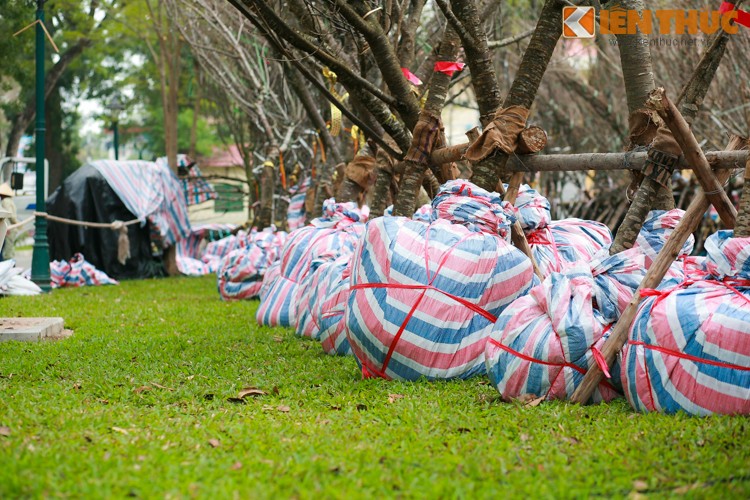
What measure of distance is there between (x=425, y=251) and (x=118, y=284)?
10.7 meters

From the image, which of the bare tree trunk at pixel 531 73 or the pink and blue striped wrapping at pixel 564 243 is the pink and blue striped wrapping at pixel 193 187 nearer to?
the pink and blue striped wrapping at pixel 564 243

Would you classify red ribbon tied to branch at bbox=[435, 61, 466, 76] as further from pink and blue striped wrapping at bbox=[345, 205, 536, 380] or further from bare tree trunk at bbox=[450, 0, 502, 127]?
pink and blue striped wrapping at bbox=[345, 205, 536, 380]

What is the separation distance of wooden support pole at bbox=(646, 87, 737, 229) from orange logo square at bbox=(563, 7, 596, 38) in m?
2.25

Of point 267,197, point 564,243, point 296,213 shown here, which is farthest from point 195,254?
point 564,243

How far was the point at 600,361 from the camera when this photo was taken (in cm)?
429

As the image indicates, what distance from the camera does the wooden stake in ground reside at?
14.1 ft

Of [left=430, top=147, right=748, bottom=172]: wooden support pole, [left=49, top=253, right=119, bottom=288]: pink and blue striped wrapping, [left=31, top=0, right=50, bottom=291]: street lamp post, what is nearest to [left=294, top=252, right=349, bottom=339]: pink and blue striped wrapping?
[left=430, top=147, right=748, bottom=172]: wooden support pole

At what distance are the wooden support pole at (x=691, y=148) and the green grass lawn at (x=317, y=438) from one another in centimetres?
120

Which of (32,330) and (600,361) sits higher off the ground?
(600,361)

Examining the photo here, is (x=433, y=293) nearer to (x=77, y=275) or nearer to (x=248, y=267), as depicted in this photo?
(x=248, y=267)

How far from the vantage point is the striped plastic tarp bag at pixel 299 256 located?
7818mm

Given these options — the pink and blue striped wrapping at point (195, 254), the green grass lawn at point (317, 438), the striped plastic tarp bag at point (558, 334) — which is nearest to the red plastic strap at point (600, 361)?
the striped plastic tarp bag at point (558, 334)

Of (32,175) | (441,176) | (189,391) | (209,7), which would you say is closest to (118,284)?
(209,7)

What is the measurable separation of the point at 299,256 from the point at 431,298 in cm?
335
